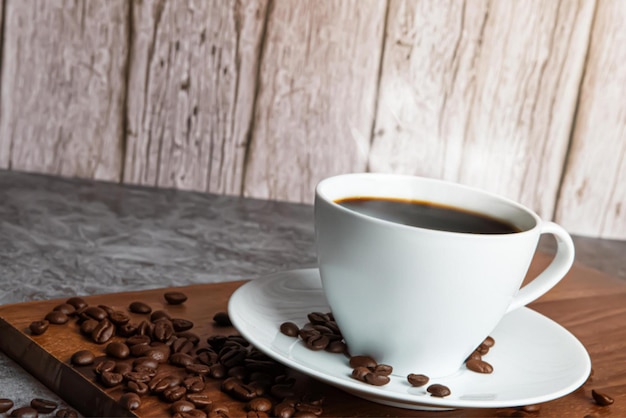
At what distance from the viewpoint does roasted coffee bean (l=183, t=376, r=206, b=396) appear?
1.99 feet

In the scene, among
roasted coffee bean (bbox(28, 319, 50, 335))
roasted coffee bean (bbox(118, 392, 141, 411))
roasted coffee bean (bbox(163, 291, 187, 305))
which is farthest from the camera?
roasted coffee bean (bbox(163, 291, 187, 305))

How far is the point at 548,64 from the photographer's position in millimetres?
1666

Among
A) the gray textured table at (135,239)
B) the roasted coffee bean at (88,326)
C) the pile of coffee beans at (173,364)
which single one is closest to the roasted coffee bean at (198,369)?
the pile of coffee beans at (173,364)

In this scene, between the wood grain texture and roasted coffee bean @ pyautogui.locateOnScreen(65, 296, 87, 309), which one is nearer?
roasted coffee bean @ pyautogui.locateOnScreen(65, 296, 87, 309)

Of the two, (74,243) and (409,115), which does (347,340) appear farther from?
(409,115)

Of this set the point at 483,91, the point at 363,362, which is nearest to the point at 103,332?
the point at 363,362

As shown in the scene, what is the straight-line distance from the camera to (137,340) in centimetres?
70

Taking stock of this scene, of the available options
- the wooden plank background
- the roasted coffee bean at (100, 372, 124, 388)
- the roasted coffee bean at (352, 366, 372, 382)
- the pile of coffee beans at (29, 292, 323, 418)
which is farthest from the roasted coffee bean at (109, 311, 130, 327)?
the wooden plank background

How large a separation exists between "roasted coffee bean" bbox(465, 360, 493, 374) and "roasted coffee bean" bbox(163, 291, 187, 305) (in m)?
0.27

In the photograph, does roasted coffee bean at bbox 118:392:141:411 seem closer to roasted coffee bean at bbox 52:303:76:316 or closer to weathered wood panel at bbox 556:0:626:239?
roasted coffee bean at bbox 52:303:76:316

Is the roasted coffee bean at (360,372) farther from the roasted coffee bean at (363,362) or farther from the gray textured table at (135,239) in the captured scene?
the gray textured table at (135,239)

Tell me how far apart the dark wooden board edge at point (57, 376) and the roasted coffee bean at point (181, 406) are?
0.03 metres

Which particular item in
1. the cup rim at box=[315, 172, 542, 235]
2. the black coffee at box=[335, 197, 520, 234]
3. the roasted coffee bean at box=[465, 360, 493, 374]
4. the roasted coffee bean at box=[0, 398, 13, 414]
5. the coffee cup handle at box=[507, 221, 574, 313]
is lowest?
the roasted coffee bean at box=[0, 398, 13, 414]

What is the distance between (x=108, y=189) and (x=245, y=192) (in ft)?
0.84
